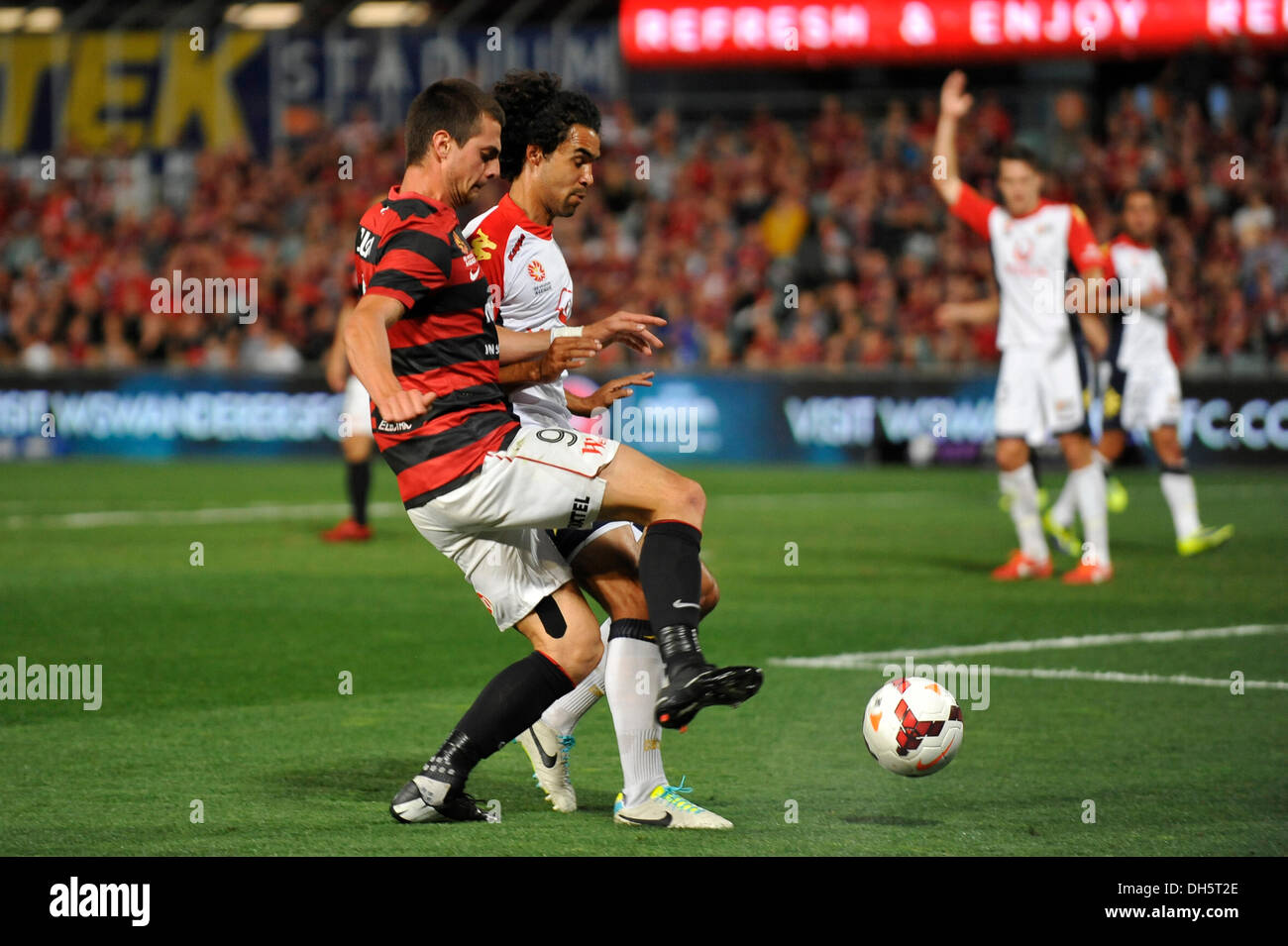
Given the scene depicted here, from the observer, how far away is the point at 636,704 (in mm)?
5293

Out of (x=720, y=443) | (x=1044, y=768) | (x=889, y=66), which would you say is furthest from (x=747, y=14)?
(x=1044, y=768)

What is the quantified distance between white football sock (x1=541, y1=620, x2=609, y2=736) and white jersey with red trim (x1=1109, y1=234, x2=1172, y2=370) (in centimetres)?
847

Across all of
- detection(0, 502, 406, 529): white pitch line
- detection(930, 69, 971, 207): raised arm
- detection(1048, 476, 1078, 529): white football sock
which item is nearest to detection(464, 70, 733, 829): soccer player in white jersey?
detection(930, 69, 971, 207): raised arm

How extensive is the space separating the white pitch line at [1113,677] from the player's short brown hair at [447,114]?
373cm

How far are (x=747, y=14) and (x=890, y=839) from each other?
74.1 feet

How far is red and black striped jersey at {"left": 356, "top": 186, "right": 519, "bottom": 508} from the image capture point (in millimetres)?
4891

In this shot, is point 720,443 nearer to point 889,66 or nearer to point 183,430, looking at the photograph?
point 183,430

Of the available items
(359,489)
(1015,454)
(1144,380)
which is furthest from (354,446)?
(1144,380)

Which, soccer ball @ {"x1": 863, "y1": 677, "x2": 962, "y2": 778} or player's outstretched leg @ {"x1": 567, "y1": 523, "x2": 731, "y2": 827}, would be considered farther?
A: soccer ball @ {"x1": 863, "y1": 677, "x2": 962, "y2": 778}

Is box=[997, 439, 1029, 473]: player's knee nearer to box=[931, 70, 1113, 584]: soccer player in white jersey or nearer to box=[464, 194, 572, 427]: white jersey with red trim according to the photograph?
box=[931, 70, 1113, 584]: soccer player in white jersey

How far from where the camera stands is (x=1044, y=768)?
595 cm

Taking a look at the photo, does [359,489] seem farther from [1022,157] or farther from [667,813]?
[667,813]

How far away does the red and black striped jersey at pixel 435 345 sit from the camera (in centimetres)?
489

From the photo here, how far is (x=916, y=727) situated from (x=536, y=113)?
225cm
